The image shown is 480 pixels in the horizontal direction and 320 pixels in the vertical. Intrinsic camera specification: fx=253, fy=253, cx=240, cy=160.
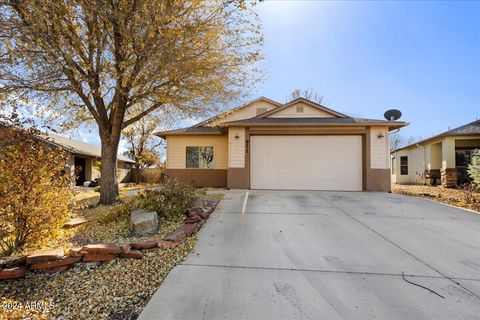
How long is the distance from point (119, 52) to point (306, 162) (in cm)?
838

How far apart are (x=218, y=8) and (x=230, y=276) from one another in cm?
631

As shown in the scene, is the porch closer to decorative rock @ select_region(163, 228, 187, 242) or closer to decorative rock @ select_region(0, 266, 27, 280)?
decorative rock @ select_region(163, 228, 187, 242)

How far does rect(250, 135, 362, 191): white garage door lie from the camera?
1132 centimetres

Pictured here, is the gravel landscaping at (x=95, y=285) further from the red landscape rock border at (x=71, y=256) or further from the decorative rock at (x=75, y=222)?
the decorative rock at (x=75, y=222)

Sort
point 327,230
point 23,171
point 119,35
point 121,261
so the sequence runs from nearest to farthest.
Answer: point 121,261 → point 23,171 → point 327,230 → point 119,35

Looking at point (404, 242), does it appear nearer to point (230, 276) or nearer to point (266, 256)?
point (266, 256)

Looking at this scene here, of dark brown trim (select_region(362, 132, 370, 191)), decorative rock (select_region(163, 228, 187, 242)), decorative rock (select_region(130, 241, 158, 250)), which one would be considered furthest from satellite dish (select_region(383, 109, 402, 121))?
decorative rock (select_region(130, 241, 158, 250))

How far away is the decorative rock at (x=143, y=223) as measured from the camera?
15.9ft

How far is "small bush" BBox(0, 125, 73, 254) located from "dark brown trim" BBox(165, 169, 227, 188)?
373 inches

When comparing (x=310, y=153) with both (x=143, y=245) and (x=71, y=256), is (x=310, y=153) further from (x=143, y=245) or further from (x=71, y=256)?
(x=71, y=256)

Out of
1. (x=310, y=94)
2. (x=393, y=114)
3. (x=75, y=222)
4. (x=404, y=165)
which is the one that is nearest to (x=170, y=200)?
(x=75, y=222)

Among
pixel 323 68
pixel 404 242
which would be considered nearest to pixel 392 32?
pixel 323 68

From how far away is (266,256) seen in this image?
3.95m

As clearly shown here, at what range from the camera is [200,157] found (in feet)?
46.9
